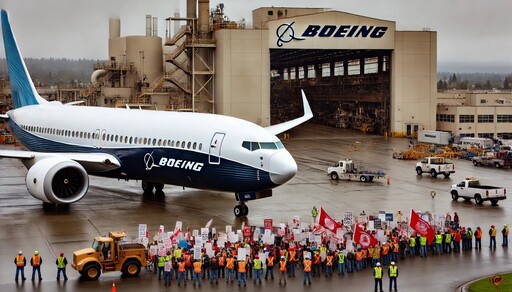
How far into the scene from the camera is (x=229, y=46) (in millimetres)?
84625

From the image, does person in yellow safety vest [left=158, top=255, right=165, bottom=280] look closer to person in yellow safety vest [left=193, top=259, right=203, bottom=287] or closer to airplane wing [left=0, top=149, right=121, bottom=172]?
person in yellow safety vest [left=193, top=259, right=203, bottom=287]

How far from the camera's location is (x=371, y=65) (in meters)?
109

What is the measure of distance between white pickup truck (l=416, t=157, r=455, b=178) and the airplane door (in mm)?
23562

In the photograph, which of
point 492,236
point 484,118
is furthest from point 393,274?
point 484,118

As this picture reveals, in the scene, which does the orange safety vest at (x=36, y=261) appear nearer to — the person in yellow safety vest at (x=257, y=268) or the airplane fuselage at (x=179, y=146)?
the person in yellow safety vest at (x=257, y=268)

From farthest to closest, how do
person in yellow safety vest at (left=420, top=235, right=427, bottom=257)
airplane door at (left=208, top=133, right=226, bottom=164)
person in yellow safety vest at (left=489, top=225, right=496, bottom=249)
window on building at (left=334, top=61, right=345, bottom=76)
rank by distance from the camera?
window on building at (left=334, top=61, right=345, bottom=76), airplane door at (left=208, top=133, right=226, bottom=164), person in yellow safety vest at (left=489, top=225, right=496, bottom=249), person in yellow safety vest at (left=420, top=235, right=427, bottom=257)

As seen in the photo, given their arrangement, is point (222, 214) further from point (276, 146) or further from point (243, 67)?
point (243, 67)

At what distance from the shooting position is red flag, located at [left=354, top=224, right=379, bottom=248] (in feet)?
88.3

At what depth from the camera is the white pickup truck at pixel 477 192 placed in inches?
1612

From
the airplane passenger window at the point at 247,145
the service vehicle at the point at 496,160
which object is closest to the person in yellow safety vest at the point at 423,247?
the airplane passenger window at the point at 247,145

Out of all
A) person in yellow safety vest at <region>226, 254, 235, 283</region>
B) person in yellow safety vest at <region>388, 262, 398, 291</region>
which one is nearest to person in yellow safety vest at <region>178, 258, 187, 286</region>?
person in yellow safety vest at <region>226, 254, 235, 283</region>

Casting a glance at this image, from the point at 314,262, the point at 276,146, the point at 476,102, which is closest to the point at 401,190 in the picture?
the point at 276,146

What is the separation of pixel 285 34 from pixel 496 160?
33.5 m

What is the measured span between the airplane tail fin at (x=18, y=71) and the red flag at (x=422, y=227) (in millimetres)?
34613
